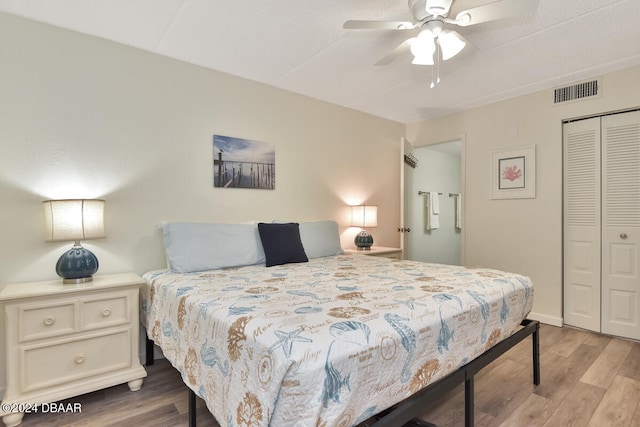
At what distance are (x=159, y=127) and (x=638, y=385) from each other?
390 centimetres

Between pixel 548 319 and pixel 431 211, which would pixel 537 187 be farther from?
pixel 431 211

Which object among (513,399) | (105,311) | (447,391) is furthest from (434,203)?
(105,311)

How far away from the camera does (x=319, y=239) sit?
127 inches

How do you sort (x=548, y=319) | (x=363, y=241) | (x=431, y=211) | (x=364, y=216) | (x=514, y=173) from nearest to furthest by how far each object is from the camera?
(x=548, y=319) → (x=514, y=173) → (x=363, y=241) → (x=364, y=216) → (x=431, y=211)

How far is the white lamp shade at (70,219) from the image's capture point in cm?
204

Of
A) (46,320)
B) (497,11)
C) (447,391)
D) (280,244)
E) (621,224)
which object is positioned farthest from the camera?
(621,224)

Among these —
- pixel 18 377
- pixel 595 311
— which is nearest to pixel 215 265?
pixel 18 377

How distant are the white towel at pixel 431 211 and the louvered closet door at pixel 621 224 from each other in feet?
7.93

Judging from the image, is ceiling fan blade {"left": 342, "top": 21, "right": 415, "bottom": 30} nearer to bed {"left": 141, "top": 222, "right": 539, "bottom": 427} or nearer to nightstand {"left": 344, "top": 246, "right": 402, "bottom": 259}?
bed {"left": 141, "top": 222, "right": 539, "bottom": 427}

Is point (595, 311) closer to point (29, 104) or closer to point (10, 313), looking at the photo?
point (10, 313)

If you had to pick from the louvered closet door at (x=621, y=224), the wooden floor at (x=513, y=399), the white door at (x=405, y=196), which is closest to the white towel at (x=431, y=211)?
the white door at (x=405, y=196)

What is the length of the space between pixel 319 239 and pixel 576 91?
114 inches

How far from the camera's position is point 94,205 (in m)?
2.16

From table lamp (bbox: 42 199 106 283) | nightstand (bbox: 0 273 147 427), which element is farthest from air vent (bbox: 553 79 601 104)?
table lamp (bbox: 42 199 106 283)
